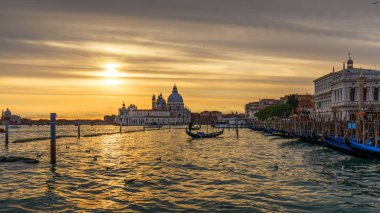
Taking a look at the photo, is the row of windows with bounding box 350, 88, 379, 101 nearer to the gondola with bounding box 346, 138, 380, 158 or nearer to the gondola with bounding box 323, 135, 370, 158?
the gondola with bounding box 323, 135, 370, 158

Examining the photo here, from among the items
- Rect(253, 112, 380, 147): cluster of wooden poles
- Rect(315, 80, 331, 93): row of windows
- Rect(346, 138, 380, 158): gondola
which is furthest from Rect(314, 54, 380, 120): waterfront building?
Rect(346, 138, 380, 158): gondola

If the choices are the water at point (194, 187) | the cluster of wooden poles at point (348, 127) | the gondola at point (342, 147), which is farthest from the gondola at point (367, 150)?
the cluster of wooden poles at point (348, 127)

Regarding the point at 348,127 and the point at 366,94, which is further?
the point at 366,94

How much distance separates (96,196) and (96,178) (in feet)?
13.5

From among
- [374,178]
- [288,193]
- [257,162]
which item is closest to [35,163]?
[257,162]

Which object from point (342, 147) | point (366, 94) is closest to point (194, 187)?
point (342, 147)

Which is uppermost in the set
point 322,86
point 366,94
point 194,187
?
point 322,86

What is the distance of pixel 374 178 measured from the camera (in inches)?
714

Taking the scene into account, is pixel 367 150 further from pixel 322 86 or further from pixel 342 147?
pixel 322 86

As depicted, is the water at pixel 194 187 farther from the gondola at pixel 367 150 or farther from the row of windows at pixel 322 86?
the row of windows at pixel 322 86

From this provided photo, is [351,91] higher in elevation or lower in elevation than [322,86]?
lower

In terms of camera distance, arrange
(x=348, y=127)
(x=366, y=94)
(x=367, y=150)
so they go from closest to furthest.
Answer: (x=367, y=150) < (x=348, y=127) < (x=366, y=94)

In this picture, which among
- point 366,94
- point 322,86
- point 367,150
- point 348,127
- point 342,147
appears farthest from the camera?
point 322,86

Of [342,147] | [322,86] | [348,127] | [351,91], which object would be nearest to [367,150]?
[342,147]
